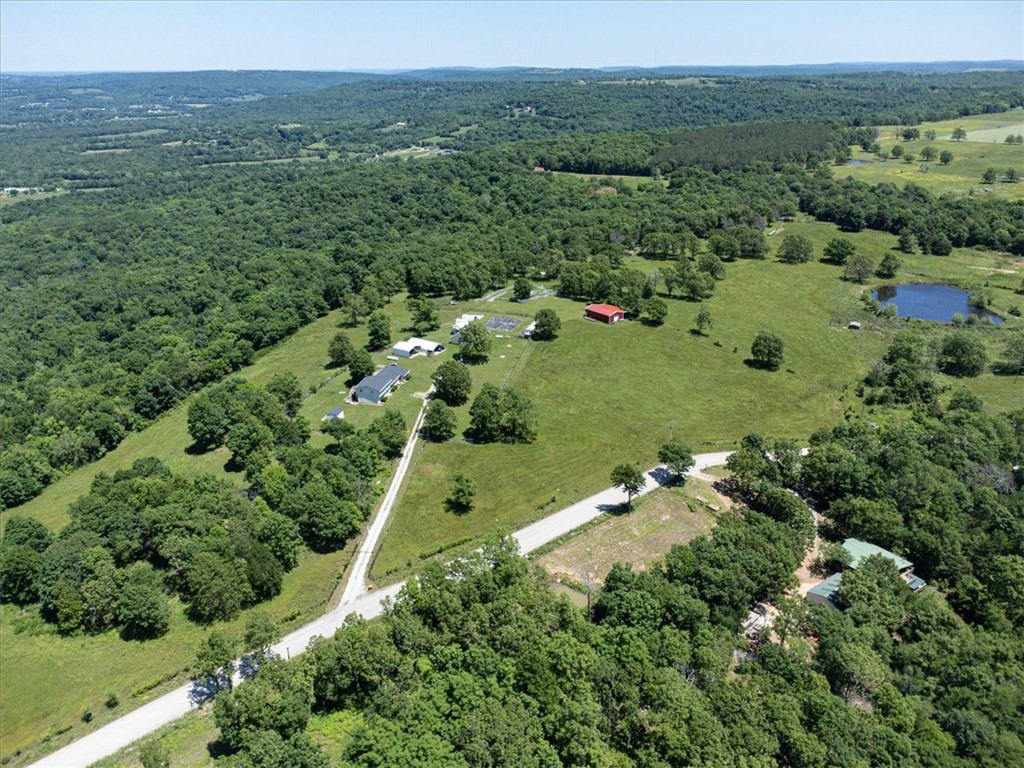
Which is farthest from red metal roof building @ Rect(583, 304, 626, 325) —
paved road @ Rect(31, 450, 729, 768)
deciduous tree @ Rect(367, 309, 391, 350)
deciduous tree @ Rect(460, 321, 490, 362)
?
paved road @ Rect(31, 450, 729, 768)

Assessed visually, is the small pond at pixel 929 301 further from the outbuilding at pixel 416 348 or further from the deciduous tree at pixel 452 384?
the outbuilding at pixel 416 348

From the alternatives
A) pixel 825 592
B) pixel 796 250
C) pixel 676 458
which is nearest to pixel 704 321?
pixel 676 458

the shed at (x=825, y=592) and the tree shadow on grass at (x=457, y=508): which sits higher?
the shed at (x=825, y=592)

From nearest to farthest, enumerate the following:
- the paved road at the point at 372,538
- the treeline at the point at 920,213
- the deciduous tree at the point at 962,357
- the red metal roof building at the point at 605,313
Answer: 1. the paved road at the point at 372,538
2. the deciduous tree at the point at 962,357
3. the red metal roof building at the point at 605,313
4. the treeline at the point at 920,213

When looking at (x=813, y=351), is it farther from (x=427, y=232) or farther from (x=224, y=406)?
(x=427, y=232)

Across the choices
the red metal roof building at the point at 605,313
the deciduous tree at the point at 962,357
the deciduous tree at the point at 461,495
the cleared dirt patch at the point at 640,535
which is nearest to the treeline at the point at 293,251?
the red metal roof building at the point at 605,313

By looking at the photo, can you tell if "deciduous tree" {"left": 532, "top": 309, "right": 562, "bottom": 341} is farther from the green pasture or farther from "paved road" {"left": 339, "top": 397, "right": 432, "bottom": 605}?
the green pasture
